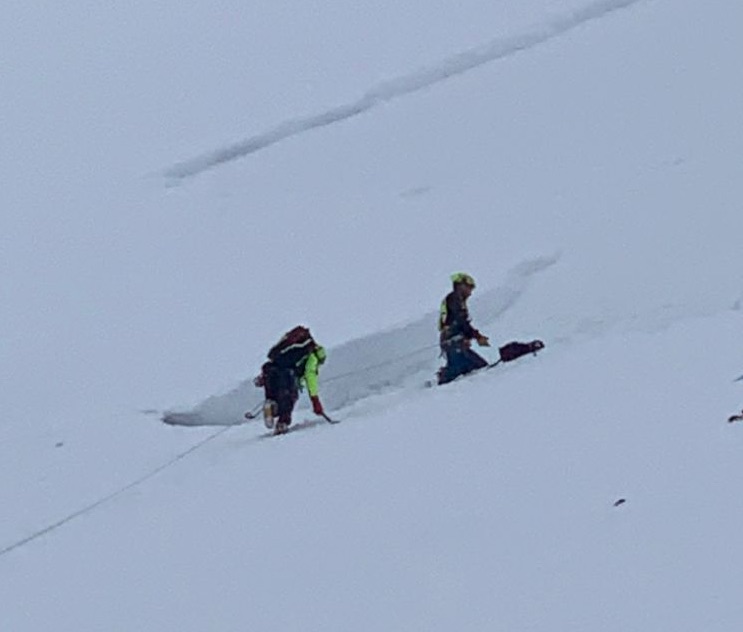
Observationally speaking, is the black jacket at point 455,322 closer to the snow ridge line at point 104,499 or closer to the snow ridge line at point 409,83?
the snow ridge line at point 104,499

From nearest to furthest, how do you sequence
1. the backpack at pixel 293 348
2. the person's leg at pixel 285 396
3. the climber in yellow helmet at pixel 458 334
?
the backpack at pixel 293 348
the person's leg at pixel 285 396
the climber in yellow helmet at pixel 458 334

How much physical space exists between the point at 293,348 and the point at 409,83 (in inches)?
578

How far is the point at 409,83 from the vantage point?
86.3 ft

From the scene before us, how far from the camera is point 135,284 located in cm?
1997

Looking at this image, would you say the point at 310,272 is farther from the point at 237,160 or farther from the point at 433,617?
the point at 433,617

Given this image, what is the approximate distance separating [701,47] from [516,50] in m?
3.83

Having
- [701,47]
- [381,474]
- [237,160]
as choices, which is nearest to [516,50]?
[701,47]

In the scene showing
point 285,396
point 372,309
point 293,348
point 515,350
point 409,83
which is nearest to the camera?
point 293,348

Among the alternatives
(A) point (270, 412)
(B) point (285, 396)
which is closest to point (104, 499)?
(A) point (270, 412)

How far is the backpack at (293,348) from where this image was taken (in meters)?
12.4

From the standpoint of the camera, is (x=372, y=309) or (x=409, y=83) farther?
(x=409, y=83)

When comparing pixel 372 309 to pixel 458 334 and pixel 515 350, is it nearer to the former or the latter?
pixel 515 350

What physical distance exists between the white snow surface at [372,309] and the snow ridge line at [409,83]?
7cm

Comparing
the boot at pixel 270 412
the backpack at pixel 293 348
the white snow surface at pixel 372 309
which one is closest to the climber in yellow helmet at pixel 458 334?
the white snow surface at pixel 372 309
